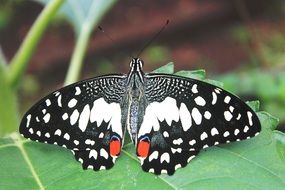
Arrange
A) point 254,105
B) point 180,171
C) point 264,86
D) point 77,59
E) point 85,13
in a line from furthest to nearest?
point 264,86
point 85,13
point 77,59
point 254,105
point 180,171

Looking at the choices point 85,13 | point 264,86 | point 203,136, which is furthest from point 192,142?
point 264,86

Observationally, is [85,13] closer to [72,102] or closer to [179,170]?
[72,102]

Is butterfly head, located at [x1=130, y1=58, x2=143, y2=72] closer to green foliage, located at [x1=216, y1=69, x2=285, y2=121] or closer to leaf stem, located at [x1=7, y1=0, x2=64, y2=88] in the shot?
leaf stem, located at [x1=7, y1=0, x2=64, y2=88]

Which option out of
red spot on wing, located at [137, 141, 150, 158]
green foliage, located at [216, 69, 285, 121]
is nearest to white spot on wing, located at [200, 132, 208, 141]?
red spot on wing, located at [137, 141, 150, 158]

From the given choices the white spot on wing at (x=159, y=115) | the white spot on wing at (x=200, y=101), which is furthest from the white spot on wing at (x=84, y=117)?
the white spot on wing at (x=200, y=101)

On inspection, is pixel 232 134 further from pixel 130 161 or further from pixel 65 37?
pixel 65 37

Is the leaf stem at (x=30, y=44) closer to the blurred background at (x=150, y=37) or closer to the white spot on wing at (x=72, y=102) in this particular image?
the white spot on wing at (x=72, y=102)
